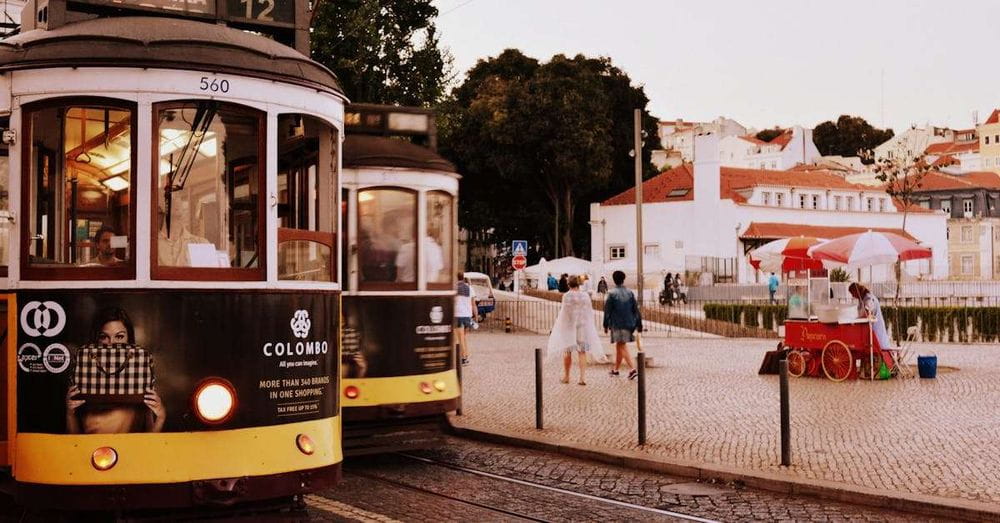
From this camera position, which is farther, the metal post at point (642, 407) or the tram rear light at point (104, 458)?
the metal post at point (642, 407)

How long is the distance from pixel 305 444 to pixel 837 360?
14.2 m

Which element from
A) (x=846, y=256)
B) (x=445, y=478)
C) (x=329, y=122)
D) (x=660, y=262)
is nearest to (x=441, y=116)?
(x=846, y=256)

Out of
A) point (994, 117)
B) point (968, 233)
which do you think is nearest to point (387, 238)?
point (968, 233)

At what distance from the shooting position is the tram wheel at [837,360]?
19.5m

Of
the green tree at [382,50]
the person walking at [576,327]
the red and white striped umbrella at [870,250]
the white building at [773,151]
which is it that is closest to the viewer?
the person walking at [576,327]

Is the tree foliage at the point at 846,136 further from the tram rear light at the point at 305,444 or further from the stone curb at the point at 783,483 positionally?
the tram rear light at the point at 305,444

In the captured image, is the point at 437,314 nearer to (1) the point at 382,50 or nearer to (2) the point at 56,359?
(2) the point at 56,359

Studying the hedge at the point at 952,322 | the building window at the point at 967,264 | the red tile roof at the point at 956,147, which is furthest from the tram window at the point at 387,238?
the red tile roof at the point at 956,147

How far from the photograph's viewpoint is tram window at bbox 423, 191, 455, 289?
11500mm

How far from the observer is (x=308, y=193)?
300 inches

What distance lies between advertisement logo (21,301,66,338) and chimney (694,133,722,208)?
62211 millimetres

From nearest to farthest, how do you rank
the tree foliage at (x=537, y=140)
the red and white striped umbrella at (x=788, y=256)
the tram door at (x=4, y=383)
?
the tram door at (x=4, y=383) < the red and white striped umbrella at (x=788, y=256) < the tree foliage at (x=537, y=140)

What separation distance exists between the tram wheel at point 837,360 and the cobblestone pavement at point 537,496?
Answer: 889 cm

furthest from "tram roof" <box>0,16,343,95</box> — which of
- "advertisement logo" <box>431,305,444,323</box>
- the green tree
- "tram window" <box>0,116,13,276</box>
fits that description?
the green tree
